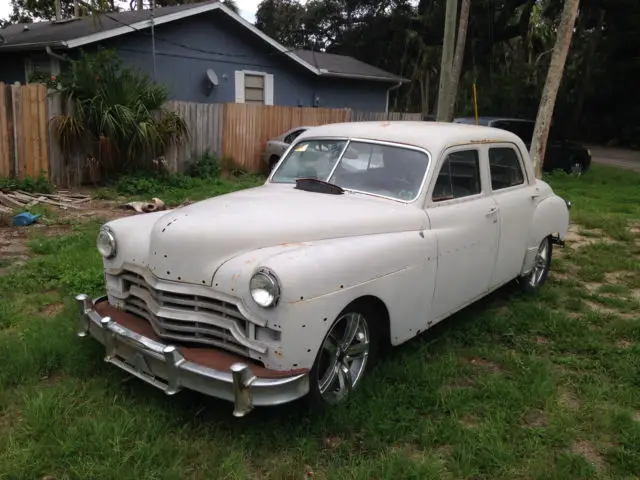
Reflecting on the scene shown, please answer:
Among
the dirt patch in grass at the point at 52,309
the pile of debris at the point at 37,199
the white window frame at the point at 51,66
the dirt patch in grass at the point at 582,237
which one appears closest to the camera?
the dirt patch in grass at the point at 52,309

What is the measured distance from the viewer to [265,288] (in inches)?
113

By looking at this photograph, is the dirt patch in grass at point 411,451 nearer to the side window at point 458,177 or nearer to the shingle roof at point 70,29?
the side window at point 458,177

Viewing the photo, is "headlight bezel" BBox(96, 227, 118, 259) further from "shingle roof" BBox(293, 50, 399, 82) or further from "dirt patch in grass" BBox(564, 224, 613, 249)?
"shingle roof" BBox(293, 50, 399, 82)

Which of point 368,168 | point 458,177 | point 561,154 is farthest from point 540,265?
point 561,154

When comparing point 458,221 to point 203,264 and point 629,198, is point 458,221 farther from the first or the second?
point 629,198

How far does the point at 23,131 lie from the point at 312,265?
879 centimetres

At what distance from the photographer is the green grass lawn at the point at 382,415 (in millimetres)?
2930

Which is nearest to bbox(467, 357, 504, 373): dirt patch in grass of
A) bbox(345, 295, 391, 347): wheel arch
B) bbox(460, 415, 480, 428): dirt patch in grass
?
bbox(460, 415, 480, 428): dirt patch in grass

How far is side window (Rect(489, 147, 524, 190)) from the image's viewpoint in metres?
4.98

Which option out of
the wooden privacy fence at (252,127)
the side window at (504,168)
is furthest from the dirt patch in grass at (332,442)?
the wooden privacy fence at (252,127)

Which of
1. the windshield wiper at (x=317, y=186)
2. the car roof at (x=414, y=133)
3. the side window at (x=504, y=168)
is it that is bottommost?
the windshield wiper at (x=317, y=186)

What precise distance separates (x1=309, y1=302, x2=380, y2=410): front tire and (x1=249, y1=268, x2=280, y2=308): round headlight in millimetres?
460

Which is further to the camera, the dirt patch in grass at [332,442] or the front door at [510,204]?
the front door at [510,204]

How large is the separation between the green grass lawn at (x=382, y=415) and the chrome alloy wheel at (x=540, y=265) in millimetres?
756
